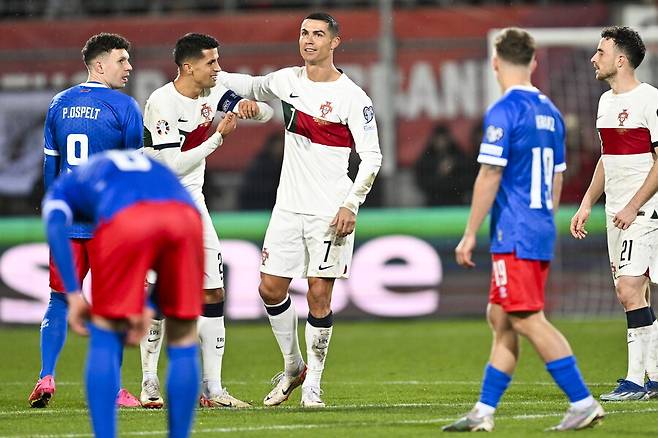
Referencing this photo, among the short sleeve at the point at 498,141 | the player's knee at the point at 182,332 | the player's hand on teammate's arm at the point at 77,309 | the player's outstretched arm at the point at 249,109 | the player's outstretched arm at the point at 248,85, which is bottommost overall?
the player's knee at the point at 182,332

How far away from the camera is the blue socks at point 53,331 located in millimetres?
8969

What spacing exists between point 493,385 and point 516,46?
1842mm

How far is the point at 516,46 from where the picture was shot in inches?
281

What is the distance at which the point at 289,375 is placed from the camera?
902 cm

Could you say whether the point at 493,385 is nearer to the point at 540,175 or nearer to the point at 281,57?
the point at 540,175

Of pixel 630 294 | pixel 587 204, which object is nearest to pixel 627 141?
pixel 587 204

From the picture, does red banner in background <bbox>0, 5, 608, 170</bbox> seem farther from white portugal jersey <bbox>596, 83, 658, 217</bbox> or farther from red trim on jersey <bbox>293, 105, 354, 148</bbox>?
red trim on jersey <bbox>293, 105, 354, 148</bbox>

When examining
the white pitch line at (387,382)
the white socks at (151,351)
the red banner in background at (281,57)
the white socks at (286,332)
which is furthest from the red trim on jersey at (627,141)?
the red banner in background at (281,57)

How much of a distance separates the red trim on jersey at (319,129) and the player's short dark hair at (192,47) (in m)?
0.77

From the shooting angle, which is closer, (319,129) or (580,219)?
(319,129)

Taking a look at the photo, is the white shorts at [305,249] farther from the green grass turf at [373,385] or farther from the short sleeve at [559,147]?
the short sleeve at [559,147]

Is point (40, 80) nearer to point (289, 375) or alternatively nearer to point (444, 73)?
point (444, 73)

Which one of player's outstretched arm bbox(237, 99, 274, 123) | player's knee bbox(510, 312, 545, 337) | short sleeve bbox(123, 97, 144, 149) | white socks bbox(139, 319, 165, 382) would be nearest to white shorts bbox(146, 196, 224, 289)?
white socks bbox(139, 319, 165, 382)

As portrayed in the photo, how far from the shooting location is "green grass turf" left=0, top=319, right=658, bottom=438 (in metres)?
7.51
